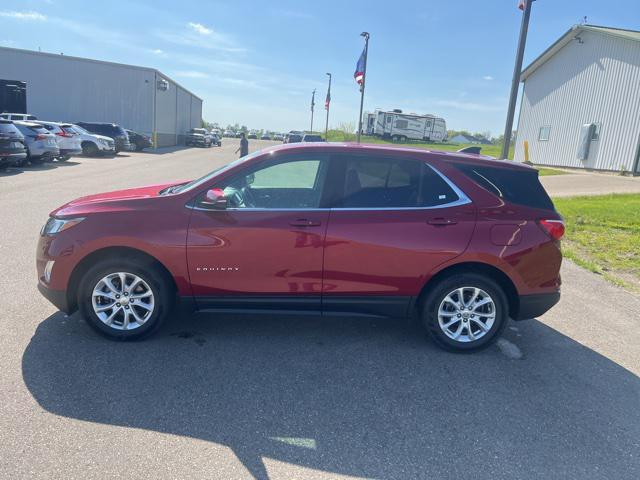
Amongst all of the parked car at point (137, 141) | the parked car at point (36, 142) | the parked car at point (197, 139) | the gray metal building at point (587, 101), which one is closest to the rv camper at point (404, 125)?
the parked car at point (197, 139)

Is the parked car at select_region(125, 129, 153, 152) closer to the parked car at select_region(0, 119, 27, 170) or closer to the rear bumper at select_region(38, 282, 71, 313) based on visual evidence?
the parked car at select_region(0, 119, 27, 170)

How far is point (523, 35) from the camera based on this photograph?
348 inches

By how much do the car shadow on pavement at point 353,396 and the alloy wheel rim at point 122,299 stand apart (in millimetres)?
227

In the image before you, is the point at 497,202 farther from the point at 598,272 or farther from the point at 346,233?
the point at 598,272

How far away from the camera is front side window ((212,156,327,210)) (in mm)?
4023

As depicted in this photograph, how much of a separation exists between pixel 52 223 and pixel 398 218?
9.67 ft

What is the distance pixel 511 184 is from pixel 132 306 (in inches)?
135

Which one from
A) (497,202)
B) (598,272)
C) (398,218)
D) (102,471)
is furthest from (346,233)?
(598,272)

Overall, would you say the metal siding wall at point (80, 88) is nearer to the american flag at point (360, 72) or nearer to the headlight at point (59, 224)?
the american flag at point (360, 72)

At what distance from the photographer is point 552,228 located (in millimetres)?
4070

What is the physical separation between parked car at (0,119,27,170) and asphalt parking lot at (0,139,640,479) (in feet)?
A: 40.1

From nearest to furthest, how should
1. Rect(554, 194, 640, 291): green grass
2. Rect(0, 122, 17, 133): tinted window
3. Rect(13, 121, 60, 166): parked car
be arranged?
Rect(554, 194, 640, 291): green grass
Rect(0, 122, 17, 133): tinted window
Rect(13, 121, 60, 166): parked car

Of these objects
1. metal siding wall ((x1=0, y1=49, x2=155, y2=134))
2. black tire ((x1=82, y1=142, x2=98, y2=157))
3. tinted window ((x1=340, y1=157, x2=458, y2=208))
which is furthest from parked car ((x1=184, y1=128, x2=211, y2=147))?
tinted window ((x1=340, y1=157, x2=458, y2=208))

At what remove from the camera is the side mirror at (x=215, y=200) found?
12.6ft
